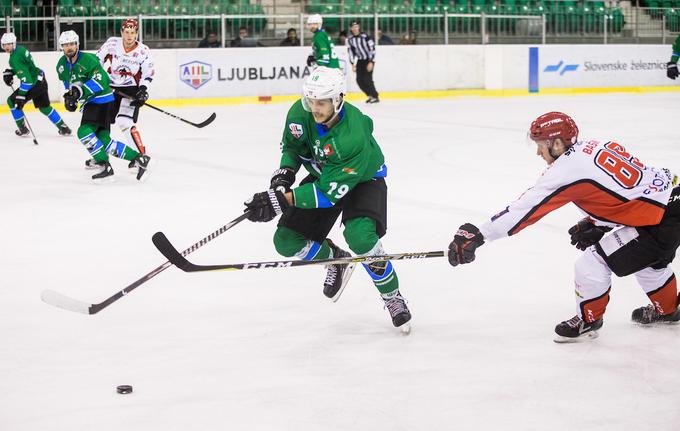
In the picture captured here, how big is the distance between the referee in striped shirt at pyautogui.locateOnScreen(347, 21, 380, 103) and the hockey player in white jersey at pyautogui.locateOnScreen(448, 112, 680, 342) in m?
10.9

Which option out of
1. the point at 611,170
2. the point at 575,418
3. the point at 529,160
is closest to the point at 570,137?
the point at 611,170

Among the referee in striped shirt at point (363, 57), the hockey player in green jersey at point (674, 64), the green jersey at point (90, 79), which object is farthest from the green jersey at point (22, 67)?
the hockey player in green jersey at point (674, 64)

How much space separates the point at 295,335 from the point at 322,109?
2.72 feet

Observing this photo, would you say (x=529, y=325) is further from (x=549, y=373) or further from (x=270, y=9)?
(x=270, y=9)

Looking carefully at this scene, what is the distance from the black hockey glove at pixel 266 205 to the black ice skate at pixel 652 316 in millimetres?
1388

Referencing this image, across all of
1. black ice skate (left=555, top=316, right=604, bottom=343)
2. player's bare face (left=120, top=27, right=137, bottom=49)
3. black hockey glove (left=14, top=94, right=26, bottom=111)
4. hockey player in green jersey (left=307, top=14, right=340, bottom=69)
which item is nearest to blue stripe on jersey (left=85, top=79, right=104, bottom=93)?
player's bare face (left=120, top=27, right=137, bottom=49)

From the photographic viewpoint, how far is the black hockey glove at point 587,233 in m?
3.39

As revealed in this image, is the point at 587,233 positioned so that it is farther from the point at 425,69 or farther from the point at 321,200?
the point at 425,69

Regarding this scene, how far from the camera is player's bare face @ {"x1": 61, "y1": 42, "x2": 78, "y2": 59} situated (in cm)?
743

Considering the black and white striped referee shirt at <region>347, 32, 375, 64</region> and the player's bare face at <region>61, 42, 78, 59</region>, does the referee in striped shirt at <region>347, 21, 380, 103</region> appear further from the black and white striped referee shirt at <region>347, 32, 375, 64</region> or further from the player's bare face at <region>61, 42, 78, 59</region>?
the player's bare face at <region>61, 42, 78, 59</region>

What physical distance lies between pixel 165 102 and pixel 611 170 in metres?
11.2

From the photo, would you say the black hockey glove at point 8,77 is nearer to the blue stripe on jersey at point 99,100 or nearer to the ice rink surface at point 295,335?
the blue stripe on jersey at point 99,100

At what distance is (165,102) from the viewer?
13.7 meters

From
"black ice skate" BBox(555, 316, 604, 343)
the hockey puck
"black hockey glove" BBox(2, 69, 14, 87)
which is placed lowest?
the hockey puck
